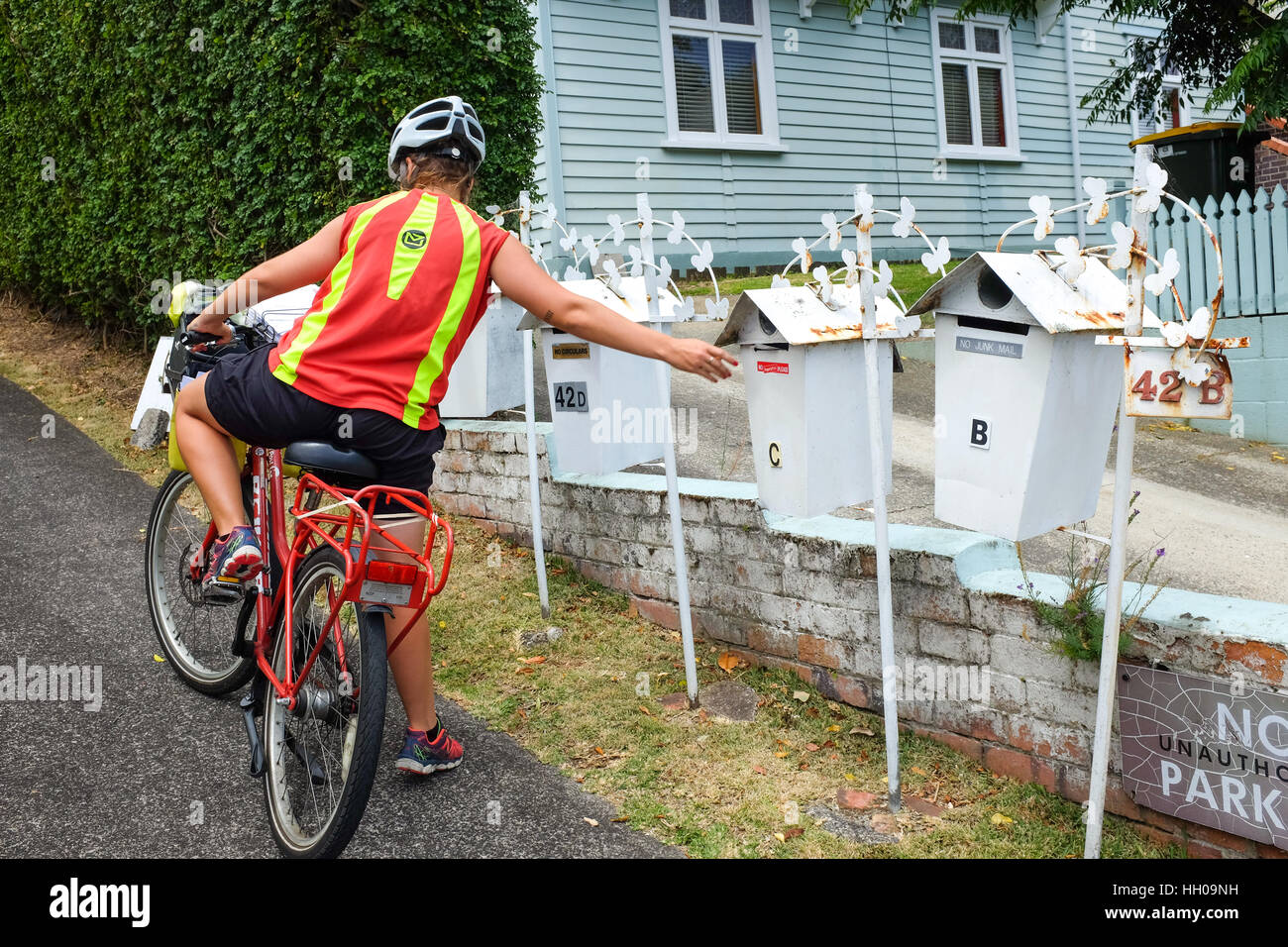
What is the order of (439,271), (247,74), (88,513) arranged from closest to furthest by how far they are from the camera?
(439,271)
(88,513)
(247,74)

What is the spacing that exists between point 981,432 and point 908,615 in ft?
2.34

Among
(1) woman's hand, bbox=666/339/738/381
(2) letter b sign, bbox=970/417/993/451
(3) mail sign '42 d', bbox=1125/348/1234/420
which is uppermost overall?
(1) woman's hand, bbox=666/339/738/381

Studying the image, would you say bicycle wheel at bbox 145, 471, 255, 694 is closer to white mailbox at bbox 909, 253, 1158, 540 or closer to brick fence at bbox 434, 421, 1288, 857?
brick fence at bbox 434, 421, 1288, 857

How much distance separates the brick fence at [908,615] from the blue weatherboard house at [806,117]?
A: 21.0 feet

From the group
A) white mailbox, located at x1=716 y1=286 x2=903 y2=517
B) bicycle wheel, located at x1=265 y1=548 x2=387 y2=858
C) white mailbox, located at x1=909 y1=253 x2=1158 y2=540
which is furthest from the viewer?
white mailbox, located at x1=716 y1=286 x2=903 y2=517

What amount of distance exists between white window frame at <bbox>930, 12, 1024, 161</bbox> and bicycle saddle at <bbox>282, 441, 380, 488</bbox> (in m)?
12.2

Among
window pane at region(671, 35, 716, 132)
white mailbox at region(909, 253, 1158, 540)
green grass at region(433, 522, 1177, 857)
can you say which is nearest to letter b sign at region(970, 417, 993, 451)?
white mailbox at region(909, 253, 1158, 540)

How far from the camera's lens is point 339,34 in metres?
6.20

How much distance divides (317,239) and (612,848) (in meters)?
Result: 1.89

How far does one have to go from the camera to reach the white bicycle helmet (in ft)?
9.98

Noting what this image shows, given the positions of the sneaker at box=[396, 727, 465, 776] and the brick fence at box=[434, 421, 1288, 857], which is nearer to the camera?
the brick fence at box=[434, 421, 1288, 857]

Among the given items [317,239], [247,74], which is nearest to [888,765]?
[317,239]

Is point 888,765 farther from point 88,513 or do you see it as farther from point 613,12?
point 613,12

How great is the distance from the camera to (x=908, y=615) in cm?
345
